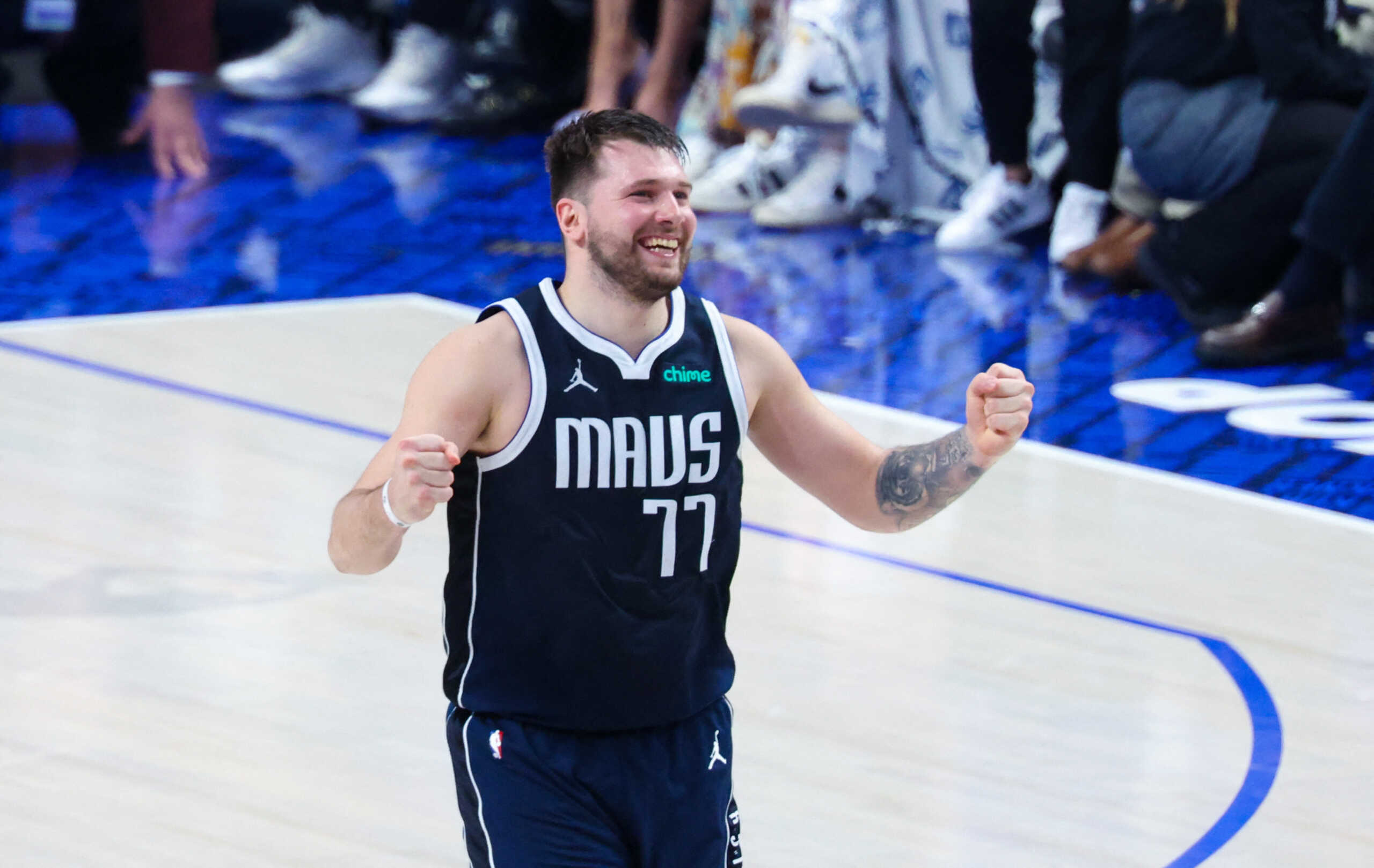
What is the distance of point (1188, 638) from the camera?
10.4 feet

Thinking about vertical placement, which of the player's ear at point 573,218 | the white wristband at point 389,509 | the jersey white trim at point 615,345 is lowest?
the white wristband at point 389,509

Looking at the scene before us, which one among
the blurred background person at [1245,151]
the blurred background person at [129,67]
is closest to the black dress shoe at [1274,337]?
the blurred background person at [1245,151]

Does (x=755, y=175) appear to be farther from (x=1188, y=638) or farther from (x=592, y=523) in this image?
(x=592, y=523)

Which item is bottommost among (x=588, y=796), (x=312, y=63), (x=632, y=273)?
(x=312, y=63)

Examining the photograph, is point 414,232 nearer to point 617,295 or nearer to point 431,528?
point 431,528

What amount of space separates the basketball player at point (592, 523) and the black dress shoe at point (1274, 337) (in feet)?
10.3

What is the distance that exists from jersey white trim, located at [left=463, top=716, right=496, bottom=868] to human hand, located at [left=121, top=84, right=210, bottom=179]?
5.87 metres

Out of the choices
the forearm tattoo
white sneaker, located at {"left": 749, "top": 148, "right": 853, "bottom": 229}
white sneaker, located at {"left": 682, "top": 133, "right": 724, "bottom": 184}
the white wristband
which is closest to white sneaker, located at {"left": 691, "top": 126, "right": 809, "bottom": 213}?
white sneaker, located at {"left": 749, "top": 148, "right": 853, "bottom": 229}

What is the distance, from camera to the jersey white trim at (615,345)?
190 cm

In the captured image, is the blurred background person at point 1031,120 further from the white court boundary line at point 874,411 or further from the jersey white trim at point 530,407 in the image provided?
the jersey white trim at point 530,407

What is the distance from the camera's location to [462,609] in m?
1.92

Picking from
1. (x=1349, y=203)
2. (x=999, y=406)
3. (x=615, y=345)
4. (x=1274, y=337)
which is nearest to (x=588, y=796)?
(x=615, y=345)

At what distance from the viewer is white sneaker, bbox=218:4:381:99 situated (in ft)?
30.9

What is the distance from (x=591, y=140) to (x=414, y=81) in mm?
7153
